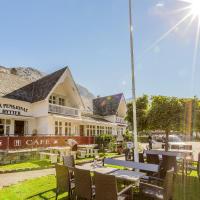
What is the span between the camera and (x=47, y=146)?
19516 mm

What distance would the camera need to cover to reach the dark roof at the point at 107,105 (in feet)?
132

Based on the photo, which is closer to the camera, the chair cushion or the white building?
the chair cushion

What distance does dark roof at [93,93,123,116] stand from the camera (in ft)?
132

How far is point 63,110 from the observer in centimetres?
2634

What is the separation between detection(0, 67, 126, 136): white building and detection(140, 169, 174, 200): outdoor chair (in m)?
15.9

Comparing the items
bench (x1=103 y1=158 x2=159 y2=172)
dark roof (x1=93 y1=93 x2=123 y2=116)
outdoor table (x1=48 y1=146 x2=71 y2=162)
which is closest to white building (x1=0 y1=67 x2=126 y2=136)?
outdoor table (x1=48 y1=146 x2=71 y2=162)

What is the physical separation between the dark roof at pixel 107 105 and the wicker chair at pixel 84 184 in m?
32.9

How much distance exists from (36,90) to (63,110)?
13.7ft

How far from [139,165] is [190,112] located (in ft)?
18.6

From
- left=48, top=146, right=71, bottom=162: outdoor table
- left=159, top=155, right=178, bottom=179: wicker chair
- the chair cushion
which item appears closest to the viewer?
the chair cushion

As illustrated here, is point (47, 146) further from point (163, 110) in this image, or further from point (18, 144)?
point (163, 110)

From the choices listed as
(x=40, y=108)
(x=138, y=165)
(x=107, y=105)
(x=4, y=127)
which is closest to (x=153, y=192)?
(x=138, y=165)

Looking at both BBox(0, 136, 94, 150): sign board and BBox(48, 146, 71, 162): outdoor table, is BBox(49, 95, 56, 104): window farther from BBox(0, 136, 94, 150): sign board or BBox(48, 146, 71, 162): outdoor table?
BBox(48, 146, 71, 162): outdoor table

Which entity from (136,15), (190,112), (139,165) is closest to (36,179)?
(139,165)
